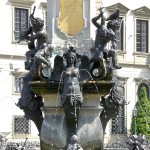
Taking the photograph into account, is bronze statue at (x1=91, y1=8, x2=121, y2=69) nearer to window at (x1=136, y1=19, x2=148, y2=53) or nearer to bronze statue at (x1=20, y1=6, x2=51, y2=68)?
bronze statue at (x1=20, y1=6, x2=51, y2=68)

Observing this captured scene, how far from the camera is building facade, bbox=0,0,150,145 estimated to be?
42.4m

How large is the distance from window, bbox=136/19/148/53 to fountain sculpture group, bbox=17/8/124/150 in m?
34.5

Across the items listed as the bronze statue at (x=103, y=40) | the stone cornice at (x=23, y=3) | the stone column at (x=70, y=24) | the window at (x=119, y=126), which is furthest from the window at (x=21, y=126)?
the bronze statue at (x=103, y=40)

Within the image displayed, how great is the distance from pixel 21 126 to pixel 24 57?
3864mm

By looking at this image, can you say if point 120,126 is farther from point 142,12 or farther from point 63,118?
point 63,118

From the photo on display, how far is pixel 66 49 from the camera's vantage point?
14.6 m

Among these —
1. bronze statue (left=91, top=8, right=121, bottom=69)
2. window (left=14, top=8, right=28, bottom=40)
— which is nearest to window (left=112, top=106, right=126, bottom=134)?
window (left=14, top=8, right=28, bottom=40)

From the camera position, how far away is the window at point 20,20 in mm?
43500

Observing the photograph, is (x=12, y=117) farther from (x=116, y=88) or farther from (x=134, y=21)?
(x=116, y=88)

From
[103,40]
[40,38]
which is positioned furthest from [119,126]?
[40,38]

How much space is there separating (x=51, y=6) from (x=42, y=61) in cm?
143

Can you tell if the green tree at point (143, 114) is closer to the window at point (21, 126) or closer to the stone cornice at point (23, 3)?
Answer: the window at point (21, 126)

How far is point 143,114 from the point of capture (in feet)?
147

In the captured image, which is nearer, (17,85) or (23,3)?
(17,85)
